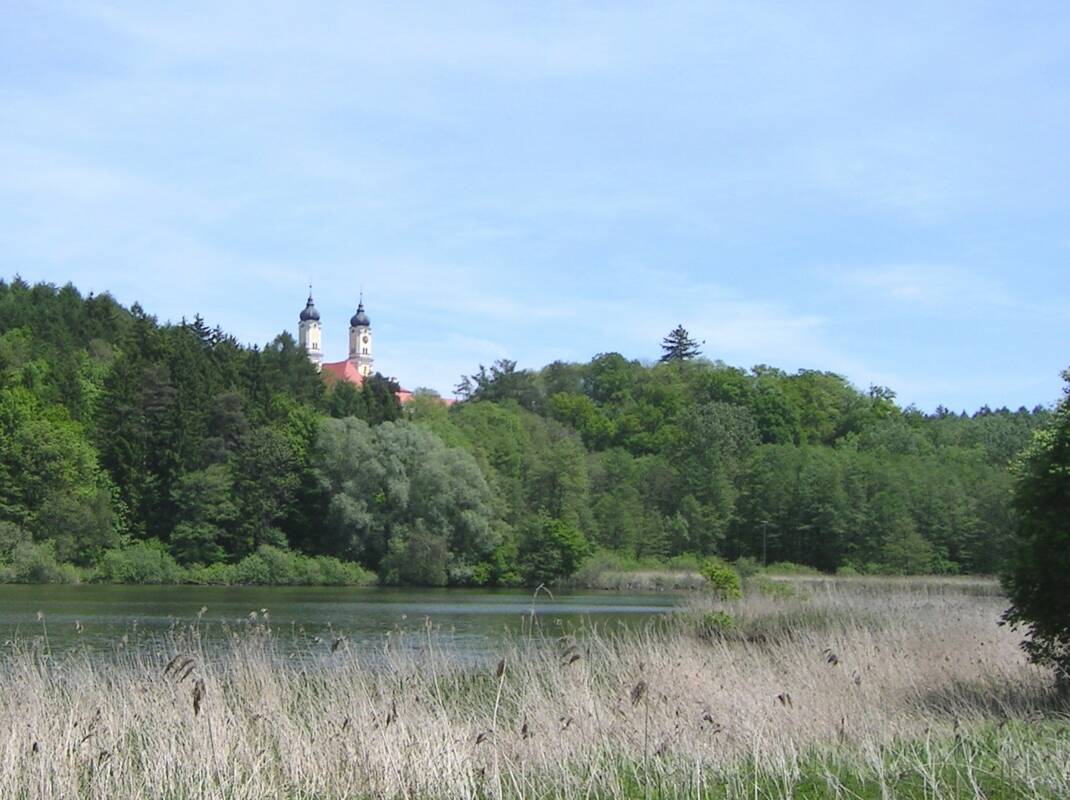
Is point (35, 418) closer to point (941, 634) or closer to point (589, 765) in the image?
point (941, 634)

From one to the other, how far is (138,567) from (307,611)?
26421mm

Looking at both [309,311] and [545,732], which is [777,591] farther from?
[309,311]

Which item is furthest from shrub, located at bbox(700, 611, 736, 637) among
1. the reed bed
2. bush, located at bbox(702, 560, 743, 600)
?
the reed bed

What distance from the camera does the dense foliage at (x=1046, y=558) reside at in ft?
43.3

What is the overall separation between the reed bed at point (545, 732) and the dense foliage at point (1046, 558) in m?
0.60

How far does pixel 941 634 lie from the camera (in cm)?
1872

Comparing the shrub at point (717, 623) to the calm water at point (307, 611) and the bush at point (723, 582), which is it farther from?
the bush at point (723, 582)

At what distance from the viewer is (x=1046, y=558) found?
13398 mm

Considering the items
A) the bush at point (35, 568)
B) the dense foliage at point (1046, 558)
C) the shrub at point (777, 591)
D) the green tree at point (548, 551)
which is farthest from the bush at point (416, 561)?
the dense foliage at point (1046, 558)

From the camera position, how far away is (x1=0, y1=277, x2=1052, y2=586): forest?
66.2m

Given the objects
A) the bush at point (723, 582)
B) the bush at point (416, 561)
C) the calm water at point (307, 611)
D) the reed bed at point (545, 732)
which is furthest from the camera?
the bush at point (416, 561)

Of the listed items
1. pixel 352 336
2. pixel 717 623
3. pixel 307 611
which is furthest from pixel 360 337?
pixel 717 623

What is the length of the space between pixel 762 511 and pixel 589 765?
76348 millimetres

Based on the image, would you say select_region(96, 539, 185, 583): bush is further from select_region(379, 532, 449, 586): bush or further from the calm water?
select_region(379, 532, 449, 586): bush
